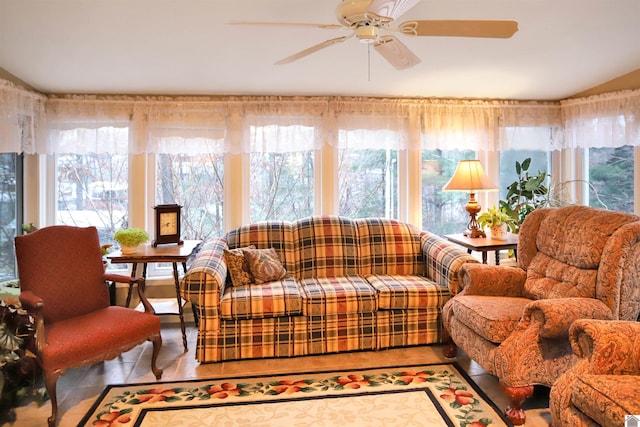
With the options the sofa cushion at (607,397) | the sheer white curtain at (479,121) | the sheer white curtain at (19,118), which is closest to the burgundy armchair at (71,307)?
the sheer white curtain at (19,118)

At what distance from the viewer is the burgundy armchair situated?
2324 millimetres

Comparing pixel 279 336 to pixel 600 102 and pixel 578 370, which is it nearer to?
pixel 578 370

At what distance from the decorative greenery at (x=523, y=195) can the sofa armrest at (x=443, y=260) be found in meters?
1.06

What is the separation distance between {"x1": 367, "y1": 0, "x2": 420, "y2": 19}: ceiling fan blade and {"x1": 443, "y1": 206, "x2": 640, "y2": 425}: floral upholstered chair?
159 centimetres

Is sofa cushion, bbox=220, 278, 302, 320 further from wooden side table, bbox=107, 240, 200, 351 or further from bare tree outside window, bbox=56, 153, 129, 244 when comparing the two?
bare tree outside window, bbox=56, 153, 129, 244

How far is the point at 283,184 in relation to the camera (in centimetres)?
440

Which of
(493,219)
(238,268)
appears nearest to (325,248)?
(238,268)

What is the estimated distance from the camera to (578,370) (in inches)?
73.0

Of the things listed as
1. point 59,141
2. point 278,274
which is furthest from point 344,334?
point 59,141

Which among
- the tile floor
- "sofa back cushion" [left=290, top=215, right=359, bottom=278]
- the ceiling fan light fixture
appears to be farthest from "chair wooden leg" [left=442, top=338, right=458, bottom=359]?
the ceiling fan light fixture

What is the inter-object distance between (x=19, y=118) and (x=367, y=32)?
123 inches

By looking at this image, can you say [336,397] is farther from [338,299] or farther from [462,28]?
[462,28]

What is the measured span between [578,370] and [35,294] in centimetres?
286

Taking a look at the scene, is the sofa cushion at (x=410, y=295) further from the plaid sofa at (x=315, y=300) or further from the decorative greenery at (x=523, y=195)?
the decorative greenery at (x=523, y=195)
